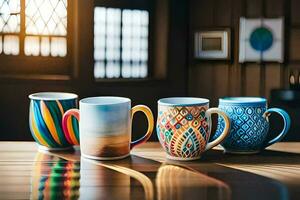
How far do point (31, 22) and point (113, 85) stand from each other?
2.38ft

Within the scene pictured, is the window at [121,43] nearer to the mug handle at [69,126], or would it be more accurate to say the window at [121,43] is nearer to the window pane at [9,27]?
the window pane at [9,27]

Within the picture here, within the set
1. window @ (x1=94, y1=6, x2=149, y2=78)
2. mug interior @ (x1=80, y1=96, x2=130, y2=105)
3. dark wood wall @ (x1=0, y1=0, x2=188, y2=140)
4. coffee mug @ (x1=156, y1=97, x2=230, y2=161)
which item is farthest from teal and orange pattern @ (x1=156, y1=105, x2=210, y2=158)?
window @ (x1=94, y1=6, x2=149, y2=78)

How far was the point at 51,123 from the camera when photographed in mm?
1103

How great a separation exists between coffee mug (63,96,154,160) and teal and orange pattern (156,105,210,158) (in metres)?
0.08

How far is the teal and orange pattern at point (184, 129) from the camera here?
0.99 meters

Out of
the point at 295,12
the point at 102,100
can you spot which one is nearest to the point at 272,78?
the point at 295,12

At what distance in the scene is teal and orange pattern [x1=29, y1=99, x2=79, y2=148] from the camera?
1103mm

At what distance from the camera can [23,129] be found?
11.6 feet

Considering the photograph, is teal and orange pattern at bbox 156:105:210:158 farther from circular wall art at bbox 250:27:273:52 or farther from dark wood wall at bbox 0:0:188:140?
circular wall art at bbox 250:27:273:52

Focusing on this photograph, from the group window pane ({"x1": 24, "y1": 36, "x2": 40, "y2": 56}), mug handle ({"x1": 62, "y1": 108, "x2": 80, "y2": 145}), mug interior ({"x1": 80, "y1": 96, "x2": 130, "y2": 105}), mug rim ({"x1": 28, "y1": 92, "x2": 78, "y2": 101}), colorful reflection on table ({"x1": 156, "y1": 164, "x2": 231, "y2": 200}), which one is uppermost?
window pane ({"x1": 24, "y1": 36, "x2": 40, "y2": 56})

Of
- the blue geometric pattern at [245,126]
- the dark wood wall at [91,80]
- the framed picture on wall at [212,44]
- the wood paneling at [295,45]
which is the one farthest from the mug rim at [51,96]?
the wood paneling at [295,45]

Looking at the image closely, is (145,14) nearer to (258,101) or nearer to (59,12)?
(59,12)

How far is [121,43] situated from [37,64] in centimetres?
65

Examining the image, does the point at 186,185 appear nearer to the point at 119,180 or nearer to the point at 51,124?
the point at 119,180
